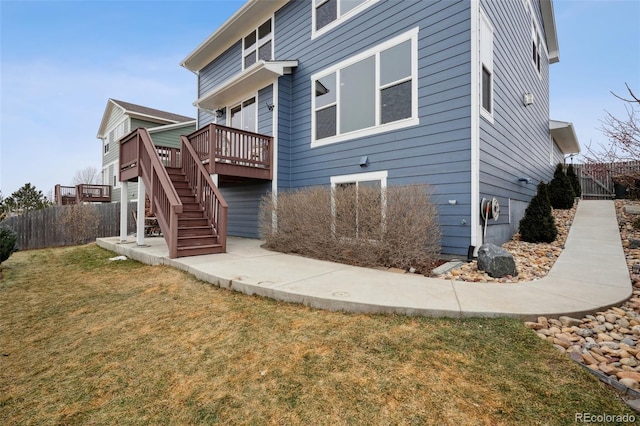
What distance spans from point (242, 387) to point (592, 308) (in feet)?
11.4

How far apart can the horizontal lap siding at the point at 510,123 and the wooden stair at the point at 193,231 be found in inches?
216

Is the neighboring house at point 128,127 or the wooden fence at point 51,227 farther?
the neighboring house at point 128,127

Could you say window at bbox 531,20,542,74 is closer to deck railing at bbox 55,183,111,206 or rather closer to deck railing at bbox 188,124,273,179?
deck railing at bbox 188,124,273,179

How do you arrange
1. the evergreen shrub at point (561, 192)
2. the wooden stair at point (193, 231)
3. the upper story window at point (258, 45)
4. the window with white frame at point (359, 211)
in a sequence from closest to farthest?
the window with white frame at point (359, 211)
the wooden stair at point (193, 231)
the upper story window at point (258, 45)
the evergreen shrub at point (561, 192)

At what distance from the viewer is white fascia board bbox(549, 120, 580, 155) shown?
1145 cm

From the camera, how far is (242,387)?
197 cm

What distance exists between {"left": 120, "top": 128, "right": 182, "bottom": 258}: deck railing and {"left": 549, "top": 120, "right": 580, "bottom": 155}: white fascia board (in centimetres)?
1379

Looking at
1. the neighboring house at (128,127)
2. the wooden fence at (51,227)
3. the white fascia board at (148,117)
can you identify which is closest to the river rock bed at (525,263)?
the wooden fence at (51,227)

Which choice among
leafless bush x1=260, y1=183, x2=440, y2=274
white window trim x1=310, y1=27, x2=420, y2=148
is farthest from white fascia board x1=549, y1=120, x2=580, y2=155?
leafless bush x1=260, y1=183, x2=440, y2=274

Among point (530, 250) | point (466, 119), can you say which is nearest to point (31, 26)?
point (466, 119)

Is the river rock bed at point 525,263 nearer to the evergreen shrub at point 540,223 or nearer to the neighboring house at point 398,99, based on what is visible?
the evergreen shrub at point 540,223

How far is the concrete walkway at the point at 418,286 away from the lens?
3012mm

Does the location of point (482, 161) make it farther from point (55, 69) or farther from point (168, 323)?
point (55, 69)

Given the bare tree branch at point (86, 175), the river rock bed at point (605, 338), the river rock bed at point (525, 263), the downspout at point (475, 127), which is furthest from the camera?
the bare tree branch at point (86, 175)
